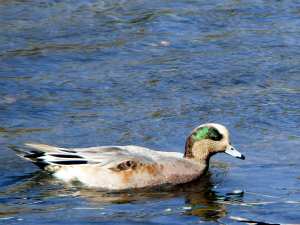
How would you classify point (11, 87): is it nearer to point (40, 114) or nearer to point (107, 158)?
Result: point (40, 114)

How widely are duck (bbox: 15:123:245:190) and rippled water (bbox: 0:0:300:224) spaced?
0.46ft

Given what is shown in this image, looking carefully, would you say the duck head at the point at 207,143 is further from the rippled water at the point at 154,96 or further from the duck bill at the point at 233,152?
the rippled water at the point at 154,96

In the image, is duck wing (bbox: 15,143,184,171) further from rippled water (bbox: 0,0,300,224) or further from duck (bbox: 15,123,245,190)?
rippled water (bbox: 0,0,300,224)

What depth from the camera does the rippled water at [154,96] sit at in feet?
18.7

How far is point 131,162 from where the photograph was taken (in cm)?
629

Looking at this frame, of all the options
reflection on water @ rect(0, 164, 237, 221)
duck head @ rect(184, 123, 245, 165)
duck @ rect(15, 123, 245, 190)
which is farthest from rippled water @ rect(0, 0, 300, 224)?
duck head @ rect(184, 123, 245, 165)

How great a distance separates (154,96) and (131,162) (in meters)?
2.94

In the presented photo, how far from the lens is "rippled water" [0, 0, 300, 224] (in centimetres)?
570

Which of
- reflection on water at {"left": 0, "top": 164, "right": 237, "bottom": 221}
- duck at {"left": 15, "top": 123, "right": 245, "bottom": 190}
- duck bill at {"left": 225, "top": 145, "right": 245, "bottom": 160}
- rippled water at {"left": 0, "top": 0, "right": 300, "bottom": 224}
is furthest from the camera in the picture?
duck bill at {"left": 225, "top": 145, "right": 245, "bottom": 160}

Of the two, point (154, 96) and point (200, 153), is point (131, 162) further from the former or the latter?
point (154, 96)

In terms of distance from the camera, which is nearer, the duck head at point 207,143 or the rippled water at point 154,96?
the rippled water at point 154,96

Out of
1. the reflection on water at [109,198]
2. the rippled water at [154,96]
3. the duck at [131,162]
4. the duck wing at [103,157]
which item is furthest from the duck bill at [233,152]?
the duck wing at [103,157]

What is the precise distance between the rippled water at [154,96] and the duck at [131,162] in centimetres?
14

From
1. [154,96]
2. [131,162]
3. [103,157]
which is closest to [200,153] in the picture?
[131,162]
